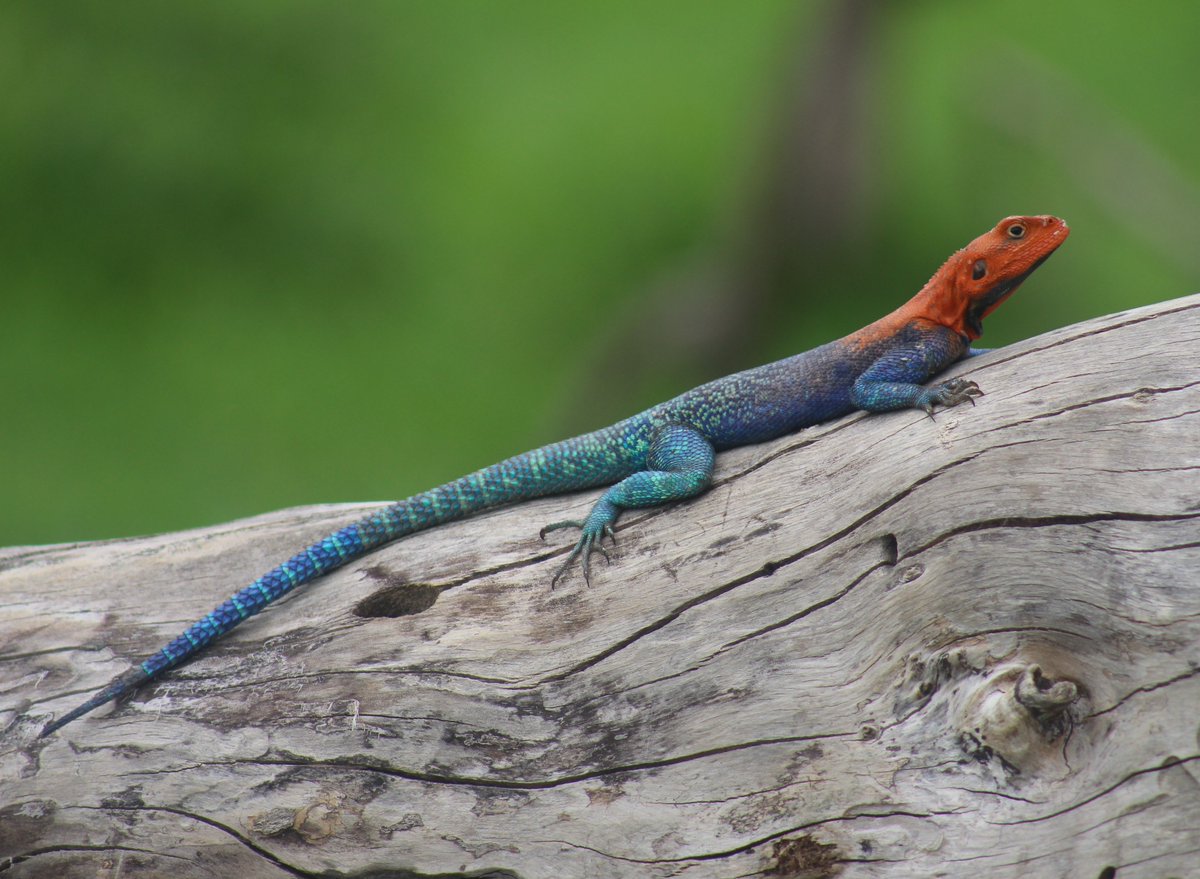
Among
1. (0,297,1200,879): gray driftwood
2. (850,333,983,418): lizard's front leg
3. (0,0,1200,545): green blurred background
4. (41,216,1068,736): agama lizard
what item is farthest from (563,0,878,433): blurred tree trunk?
(0,297,1200,879): gray driftwood

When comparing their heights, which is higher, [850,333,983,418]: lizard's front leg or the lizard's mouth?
the lizard's mouth

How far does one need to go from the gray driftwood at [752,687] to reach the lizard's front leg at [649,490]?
0.06 metres

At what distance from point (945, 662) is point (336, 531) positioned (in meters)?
2.08

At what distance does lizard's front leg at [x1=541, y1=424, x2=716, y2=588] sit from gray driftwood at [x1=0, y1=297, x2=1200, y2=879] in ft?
0.19

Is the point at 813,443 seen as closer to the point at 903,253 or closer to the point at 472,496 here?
the point at 472,496

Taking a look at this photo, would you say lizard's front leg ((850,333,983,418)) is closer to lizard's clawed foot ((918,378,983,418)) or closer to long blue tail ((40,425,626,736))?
lizard's clawed foot ((918,378,983,418))

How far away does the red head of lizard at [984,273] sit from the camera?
3521 millimetres

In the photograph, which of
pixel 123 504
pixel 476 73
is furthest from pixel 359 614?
pixel 476 73

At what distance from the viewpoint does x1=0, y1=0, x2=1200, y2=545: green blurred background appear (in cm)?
770

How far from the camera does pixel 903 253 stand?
8.95 m

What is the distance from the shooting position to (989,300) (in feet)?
11.9

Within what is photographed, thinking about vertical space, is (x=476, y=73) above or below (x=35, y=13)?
above

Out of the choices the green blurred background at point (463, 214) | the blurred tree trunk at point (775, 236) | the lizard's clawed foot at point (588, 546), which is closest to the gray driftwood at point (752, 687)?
the lizard's clawed foot at point (588, 546)

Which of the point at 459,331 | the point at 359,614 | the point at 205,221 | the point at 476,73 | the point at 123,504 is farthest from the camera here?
the point at 476,73
